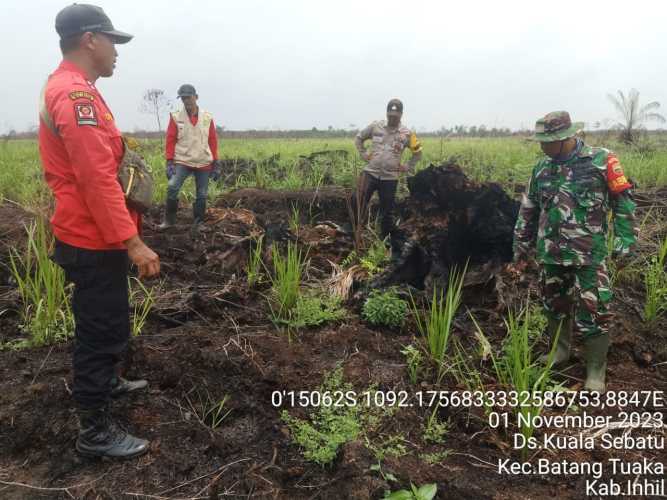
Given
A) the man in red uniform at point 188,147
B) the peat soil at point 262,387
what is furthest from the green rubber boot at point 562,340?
the man in red uniform at point 188,147

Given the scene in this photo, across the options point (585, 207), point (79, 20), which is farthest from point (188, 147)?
point (585, 207)

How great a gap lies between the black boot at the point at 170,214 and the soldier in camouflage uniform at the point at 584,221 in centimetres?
435

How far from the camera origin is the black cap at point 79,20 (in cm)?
200

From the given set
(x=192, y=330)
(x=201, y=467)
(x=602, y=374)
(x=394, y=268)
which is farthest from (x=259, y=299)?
(x=602, y=374)

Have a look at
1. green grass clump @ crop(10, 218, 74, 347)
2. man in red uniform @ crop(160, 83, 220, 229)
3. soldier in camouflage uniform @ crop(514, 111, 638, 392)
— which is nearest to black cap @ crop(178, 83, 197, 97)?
man in red uniform @ crop(160, 83, 220, 229)

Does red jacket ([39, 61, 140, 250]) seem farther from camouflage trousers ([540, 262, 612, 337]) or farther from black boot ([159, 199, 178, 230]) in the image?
black boot ([159, 199, 178, 230])

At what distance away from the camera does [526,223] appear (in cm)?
320

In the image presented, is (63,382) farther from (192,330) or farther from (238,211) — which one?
(238,211)

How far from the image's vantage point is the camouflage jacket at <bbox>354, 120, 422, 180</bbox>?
571 cm

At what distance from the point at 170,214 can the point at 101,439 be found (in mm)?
4043

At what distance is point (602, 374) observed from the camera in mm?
2842

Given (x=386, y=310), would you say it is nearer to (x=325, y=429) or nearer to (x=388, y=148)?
(x=325, y=429)

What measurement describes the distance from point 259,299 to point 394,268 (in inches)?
45.9

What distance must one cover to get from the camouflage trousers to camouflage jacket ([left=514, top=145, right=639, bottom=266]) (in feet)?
0.28
